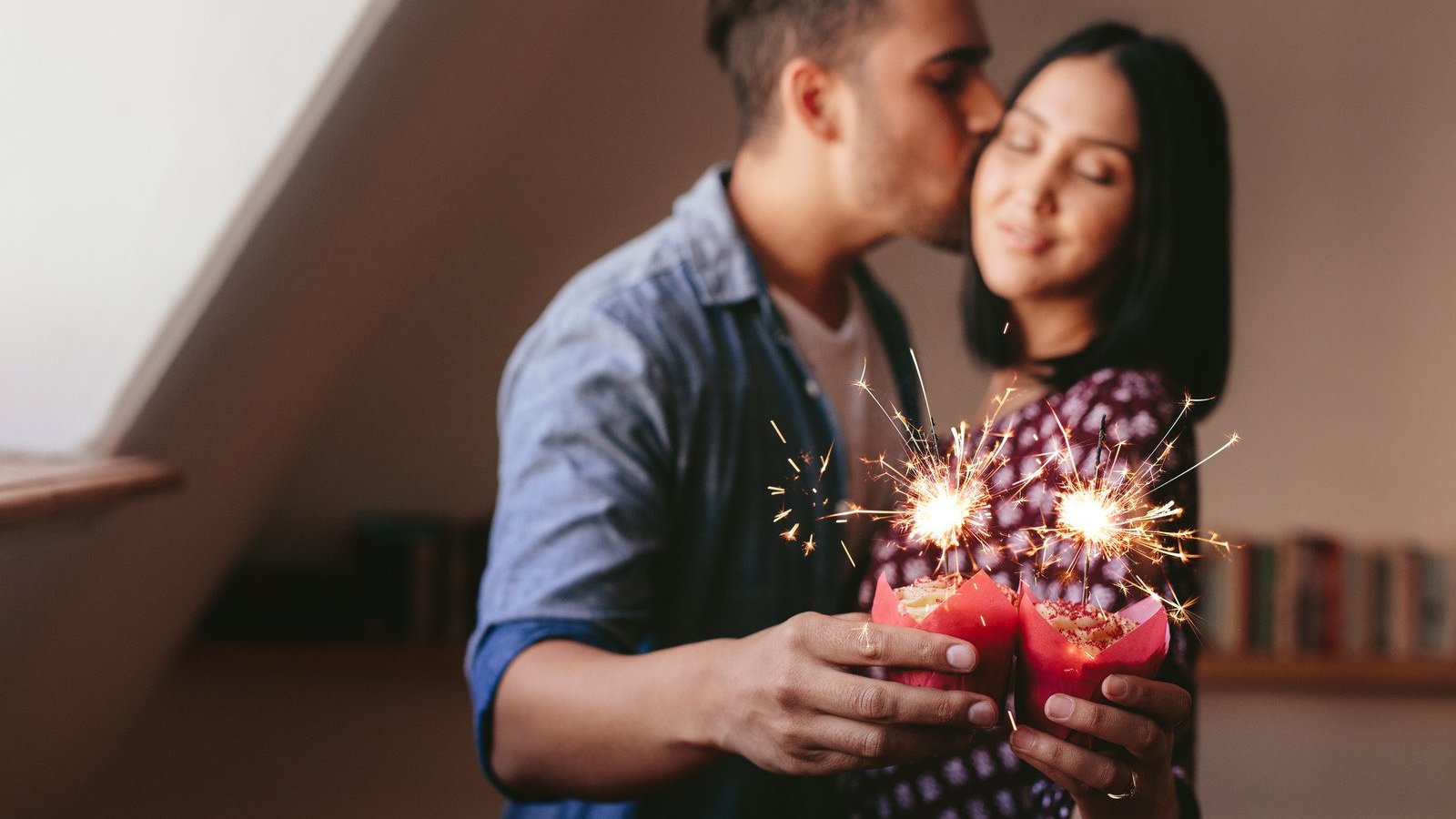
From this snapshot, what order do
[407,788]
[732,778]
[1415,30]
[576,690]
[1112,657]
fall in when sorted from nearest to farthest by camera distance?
[1112,657], [576,690], [732,778], [1415,30], [407,788]

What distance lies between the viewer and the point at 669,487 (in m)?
1.06

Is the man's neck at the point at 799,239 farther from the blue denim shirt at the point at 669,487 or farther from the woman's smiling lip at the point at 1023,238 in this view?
the woman's smiling lip at the point at 1023,238

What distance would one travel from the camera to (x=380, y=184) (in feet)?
4.47

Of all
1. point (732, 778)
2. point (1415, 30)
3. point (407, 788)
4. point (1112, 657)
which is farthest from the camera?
point (407, 788)

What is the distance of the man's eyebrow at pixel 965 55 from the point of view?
1.07 meters

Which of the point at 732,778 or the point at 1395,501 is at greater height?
the point at 1395,501

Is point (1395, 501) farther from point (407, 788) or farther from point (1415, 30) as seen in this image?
point (407, 788)

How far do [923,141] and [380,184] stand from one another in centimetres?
65

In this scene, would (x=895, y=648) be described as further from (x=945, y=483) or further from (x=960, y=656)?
(x=945, y=483)

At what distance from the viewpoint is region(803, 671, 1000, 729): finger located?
0.70 m

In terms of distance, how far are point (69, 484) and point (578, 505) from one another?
16.3 inches

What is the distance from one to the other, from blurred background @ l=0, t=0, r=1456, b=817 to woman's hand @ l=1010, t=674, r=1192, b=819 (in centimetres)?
40

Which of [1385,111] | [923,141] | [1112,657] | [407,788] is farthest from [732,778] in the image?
[1385,111]

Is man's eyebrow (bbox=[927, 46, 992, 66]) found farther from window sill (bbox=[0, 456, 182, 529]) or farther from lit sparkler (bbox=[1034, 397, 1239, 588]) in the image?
window sill (bbox=[0, 456, 182, 529])
